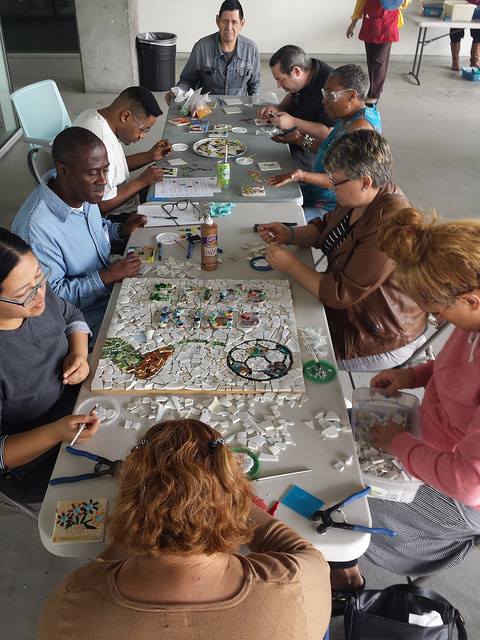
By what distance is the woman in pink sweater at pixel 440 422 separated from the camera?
1514 millimetres

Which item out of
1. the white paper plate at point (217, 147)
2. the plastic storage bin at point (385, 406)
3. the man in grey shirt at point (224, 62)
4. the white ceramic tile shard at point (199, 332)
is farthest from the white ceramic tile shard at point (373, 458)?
the man in grey shirt at point (224, 62)

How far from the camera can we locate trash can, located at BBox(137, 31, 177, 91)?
23.5 ft

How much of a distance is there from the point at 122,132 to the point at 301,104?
1.38 meters

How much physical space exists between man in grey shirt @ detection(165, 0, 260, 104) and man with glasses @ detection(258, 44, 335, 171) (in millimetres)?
941

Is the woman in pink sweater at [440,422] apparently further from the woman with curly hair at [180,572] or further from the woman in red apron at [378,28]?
the woman in red apron at [378,28]

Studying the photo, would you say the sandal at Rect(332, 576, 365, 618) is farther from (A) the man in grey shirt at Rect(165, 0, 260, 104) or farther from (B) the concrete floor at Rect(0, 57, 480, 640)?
(A) the man in grey shirt at Rect(165, 0, 260, 104)

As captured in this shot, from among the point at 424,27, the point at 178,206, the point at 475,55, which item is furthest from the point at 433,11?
the point at 178,206

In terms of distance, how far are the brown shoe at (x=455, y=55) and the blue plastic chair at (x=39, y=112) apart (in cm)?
691

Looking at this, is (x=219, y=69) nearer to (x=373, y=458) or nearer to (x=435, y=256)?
(x=435, y=256)

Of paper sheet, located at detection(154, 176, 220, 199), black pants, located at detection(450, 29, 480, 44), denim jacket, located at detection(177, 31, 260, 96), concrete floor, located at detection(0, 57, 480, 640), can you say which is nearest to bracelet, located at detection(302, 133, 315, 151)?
paper sheet, located at detection(154, 176, 220, 199)

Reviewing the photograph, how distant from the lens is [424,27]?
799 centimetres

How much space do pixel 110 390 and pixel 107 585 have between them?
29.6 inches

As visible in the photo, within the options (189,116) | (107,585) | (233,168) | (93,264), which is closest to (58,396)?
(93,264)

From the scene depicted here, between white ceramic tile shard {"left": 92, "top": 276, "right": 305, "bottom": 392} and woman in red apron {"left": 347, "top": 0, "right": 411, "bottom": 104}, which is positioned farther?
woman in red apron {"left": 347, "top": 0, "right": 411, "bottom": 104}
